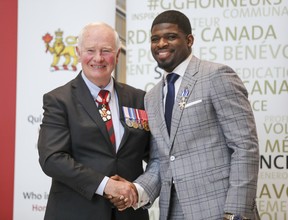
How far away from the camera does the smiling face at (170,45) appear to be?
94.5 inches

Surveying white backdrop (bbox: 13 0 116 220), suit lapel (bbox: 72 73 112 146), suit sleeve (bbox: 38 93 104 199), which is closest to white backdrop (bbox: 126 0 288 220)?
→ white backdrop (bbox: 13 0 116 220)

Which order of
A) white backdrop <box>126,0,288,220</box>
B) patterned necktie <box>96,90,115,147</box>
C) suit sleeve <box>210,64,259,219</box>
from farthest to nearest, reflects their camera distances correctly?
1. white backdrop <box>126,0,288,220</box>
2. patterned necktie <box>96,90,115,147</box>
3. suit sleeve <box>210,64,259,219</box>

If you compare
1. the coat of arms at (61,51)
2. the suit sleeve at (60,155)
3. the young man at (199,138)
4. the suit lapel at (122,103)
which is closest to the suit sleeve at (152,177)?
the young man at (199,138)

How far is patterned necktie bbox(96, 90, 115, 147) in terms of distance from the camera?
2380 millimetres

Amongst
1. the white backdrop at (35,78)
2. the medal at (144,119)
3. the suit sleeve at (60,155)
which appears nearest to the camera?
the suit sleeve at (60,155)

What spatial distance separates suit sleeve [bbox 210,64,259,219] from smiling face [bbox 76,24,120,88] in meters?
0.58

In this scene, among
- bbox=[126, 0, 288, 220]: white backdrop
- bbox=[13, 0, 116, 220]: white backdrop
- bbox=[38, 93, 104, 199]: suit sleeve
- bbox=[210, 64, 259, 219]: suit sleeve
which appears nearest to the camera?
bbox=[210, 64, 259, 219]: suit sleeve

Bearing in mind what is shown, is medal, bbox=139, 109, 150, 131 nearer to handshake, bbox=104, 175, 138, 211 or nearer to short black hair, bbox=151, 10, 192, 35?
handshake, bbox=104, 175, 138, 211

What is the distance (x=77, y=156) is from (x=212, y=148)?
0.66m

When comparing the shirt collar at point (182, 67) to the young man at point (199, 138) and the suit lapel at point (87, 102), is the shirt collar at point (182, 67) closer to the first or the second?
the young man at point (199, 138)

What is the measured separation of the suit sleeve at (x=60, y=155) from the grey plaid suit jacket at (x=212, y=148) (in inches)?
15.5

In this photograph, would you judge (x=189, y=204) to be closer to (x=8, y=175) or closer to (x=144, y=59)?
(x=144, y=59)

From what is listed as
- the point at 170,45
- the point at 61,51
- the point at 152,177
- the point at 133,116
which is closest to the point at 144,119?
the point at 133,116

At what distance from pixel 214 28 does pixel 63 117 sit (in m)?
1.62
